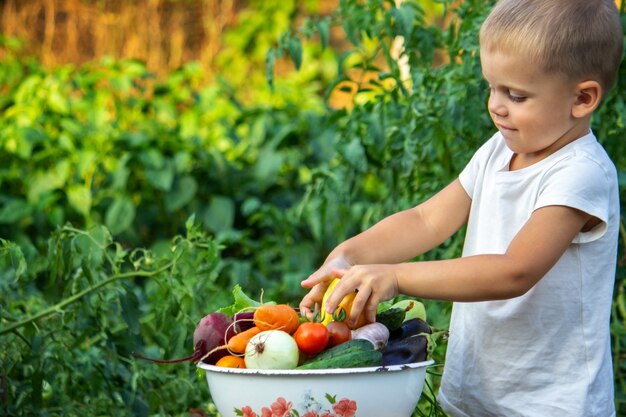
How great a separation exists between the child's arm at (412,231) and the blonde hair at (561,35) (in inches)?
17.2

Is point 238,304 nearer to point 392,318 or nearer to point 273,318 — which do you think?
point 273,318

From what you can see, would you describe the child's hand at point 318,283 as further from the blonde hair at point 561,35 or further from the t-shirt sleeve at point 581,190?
the blonde hair at point 561,35

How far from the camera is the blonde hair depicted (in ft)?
5.96

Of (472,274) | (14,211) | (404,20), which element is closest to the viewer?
(472,274)

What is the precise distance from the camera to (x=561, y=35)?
1.82m

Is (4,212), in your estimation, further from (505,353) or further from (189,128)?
(505,353)

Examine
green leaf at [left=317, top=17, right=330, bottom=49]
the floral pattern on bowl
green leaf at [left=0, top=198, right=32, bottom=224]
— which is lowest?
green leaf at [left=0, top=198, right=32, bottom=224]

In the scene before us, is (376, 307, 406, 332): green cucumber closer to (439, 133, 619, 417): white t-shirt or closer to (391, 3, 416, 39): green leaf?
(439, 133, 619, 417): white t-shirt

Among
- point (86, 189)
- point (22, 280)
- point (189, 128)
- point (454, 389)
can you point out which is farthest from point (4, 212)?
point (454, 389)

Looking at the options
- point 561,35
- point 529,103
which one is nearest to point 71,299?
point 529,103

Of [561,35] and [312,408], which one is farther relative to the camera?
[561,35]

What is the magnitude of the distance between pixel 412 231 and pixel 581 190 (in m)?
0.47

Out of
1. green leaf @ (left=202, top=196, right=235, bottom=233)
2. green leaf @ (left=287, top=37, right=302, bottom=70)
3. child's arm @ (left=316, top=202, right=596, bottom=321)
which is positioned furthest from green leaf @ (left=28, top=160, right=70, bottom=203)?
child's arm @ (left=316, top=202, right=596, bottom=321)

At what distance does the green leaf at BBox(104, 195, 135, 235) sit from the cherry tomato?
2937 millimetres
